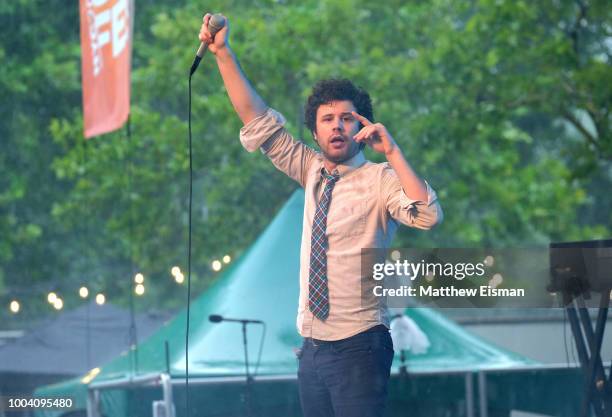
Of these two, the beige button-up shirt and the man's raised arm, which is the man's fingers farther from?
the man's raised arm

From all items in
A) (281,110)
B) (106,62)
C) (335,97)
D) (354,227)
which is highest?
(281,110)

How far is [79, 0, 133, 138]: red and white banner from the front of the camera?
810cm

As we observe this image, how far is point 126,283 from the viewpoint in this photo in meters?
18.8

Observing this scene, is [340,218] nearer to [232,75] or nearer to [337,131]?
[337,131]

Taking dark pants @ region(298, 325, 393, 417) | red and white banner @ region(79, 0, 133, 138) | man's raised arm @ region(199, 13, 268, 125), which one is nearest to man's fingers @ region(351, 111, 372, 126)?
man's raised arm @ region(199, 13, 268, 125)

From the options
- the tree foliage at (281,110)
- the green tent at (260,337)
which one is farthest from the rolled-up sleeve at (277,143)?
the tree foliage at (281,110)

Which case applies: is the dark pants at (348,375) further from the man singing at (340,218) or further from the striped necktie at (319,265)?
the striped necktie at (319,265)

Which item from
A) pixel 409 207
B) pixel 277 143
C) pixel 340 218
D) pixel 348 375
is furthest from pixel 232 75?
pixel 348 375

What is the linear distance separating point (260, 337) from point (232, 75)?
3336 mm

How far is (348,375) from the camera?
3.34 meters

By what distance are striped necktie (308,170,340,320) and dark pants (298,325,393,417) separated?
0.11 meters

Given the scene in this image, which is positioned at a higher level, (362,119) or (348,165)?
(362,119)

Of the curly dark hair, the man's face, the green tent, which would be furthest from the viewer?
the green tent

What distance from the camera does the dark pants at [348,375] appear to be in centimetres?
332
